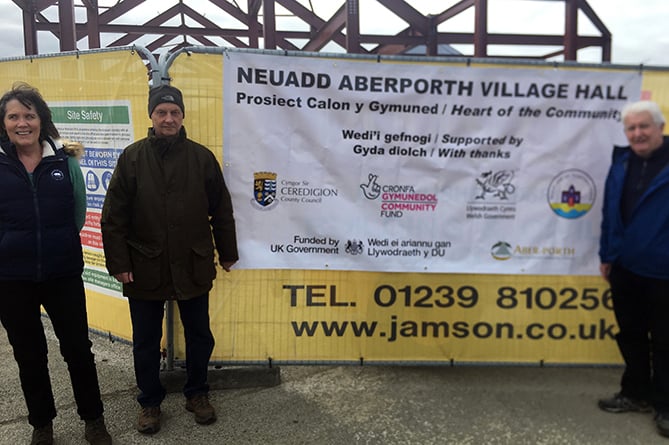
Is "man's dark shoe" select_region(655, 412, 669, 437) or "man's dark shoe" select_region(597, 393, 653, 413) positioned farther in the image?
"man's dark shoe" select_region(597, 393, 653, 413)

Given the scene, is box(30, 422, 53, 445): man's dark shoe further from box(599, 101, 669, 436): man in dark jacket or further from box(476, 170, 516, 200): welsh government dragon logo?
box(599, 101, 669, 436): man in dark jacket

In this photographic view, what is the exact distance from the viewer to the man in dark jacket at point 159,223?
2.78m

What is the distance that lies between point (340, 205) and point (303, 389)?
1306mm

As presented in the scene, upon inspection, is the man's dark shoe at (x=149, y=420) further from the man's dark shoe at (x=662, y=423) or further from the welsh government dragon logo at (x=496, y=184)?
the man's dark shoe at (x=662, y=423)

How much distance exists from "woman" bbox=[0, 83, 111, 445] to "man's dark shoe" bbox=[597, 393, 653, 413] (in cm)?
302

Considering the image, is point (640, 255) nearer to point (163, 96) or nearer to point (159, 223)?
point (159, 223)

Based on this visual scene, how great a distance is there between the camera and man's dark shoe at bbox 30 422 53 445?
9.19 feet

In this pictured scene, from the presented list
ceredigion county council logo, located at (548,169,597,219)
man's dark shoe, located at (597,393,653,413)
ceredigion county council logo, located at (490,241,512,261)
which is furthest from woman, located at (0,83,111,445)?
man's dark shoe, located at (597,393,653,413)

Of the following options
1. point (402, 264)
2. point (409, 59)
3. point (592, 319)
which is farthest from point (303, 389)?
point (409, 59)

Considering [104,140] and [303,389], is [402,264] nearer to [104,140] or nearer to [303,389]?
[303,389]

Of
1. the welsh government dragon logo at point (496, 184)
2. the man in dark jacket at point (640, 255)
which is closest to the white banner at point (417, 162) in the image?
the welsh government dragon logo at point (496, 184)

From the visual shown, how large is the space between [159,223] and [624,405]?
3.04 metres

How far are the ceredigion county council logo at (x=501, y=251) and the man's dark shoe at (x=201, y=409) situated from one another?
202 cm

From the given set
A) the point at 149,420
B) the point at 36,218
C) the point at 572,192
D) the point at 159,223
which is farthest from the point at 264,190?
the point at 572,192
